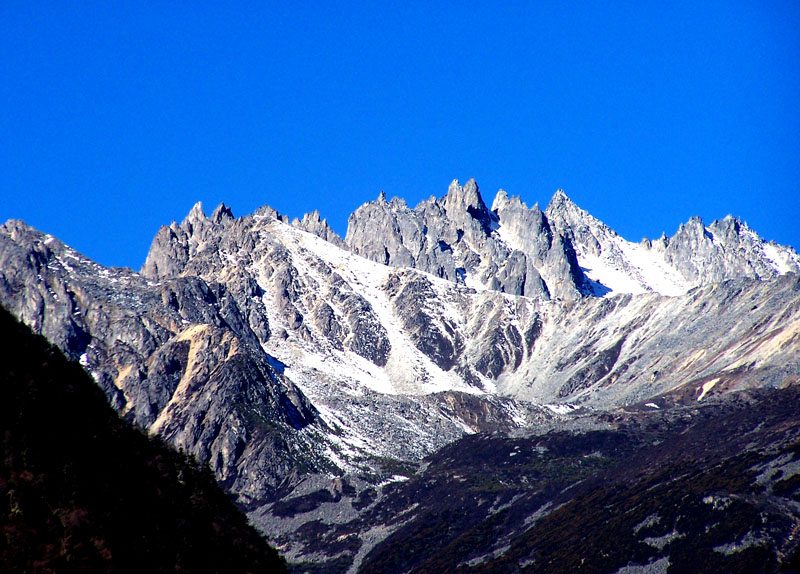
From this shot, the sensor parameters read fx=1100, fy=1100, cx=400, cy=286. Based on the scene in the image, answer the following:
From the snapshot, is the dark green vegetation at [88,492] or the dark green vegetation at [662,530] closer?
the dark green vegetation at [88,492]

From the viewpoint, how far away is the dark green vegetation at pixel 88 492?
30922 mm

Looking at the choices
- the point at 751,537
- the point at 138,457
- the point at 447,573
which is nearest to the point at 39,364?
the point at 138,457

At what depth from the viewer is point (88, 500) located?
109ft

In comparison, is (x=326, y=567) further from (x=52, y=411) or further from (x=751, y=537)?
(x=52, y=411)

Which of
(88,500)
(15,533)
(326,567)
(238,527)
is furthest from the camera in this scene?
(326,567)

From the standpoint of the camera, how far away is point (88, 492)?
110 feet

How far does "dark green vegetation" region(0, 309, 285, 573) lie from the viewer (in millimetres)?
30922

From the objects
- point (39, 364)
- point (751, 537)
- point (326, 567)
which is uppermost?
point (39, 364)

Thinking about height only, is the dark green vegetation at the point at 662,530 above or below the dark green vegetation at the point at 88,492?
below

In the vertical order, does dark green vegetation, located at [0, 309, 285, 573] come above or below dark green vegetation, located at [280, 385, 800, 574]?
above

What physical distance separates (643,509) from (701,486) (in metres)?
9.44

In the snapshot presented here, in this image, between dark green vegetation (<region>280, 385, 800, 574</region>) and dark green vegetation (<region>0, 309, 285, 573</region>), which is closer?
dark green vegetation (<region>0, 309, 285, 573</region>)

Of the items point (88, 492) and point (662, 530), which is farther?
point (662, 530)

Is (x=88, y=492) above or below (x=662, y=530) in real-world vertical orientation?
above
